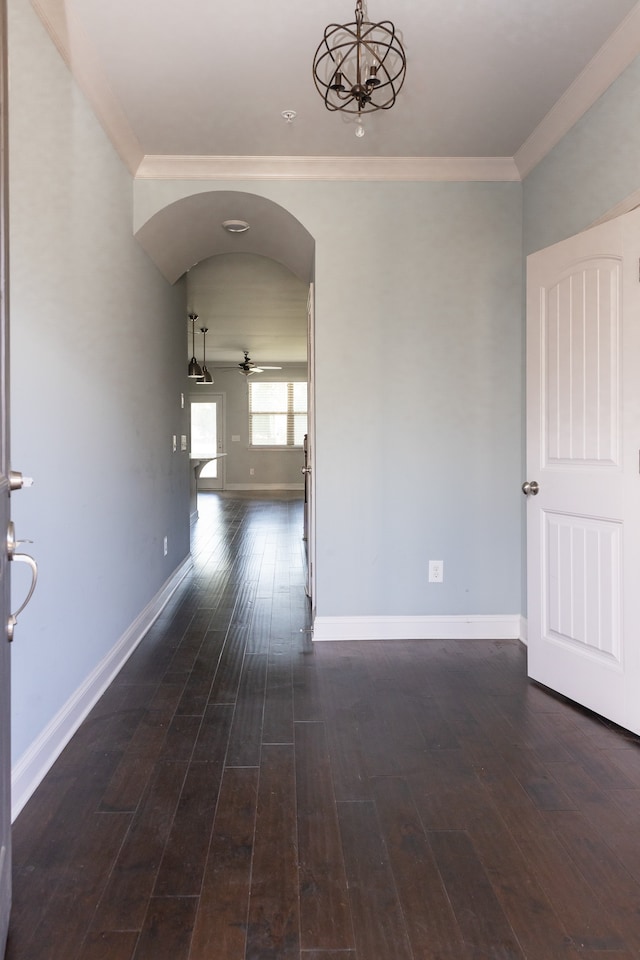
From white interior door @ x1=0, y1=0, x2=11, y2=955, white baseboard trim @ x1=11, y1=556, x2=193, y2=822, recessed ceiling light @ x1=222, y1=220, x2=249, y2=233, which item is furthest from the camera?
recessed ceiling light @ x1=222, y1=220, x2=249, y2=233

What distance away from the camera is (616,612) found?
242 centimetres

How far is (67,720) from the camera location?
7.47 ft

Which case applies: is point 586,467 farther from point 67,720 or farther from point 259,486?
point 259,486

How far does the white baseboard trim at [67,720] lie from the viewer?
1866 mm

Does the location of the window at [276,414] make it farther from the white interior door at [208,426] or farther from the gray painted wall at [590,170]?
the gray painted wall at [590,170]

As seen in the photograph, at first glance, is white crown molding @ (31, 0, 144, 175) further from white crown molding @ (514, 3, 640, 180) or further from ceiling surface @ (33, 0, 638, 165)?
white crown molding @ (514, 3, 640, 180)

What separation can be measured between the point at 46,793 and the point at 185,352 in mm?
3840

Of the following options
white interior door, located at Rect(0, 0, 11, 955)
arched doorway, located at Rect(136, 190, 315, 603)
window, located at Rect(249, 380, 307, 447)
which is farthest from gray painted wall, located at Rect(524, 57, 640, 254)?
window, located at Rect(249, 380, 307, 447)

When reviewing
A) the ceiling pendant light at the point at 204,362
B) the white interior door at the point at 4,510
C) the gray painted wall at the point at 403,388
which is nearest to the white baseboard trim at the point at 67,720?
the gray painted wall at the point at 403,388

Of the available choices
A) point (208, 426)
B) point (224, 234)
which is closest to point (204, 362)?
point (208, 426)

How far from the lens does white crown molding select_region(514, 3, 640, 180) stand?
88.7 inches

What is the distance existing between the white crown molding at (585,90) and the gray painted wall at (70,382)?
2.05 meters

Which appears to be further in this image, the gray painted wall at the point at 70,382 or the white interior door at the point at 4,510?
the gray painted wall at the point at 70,382

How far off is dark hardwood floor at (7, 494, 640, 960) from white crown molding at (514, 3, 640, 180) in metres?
2.56
